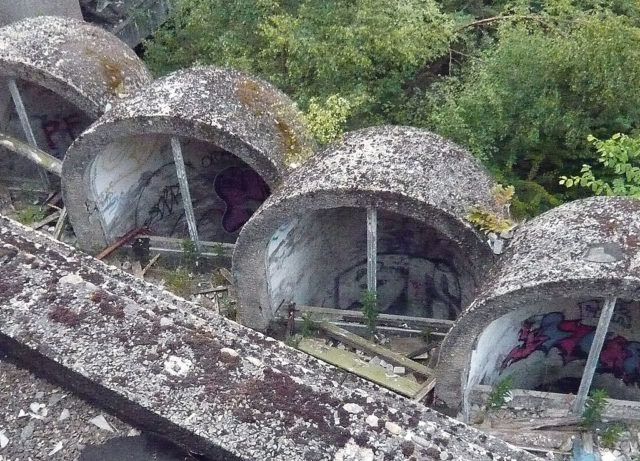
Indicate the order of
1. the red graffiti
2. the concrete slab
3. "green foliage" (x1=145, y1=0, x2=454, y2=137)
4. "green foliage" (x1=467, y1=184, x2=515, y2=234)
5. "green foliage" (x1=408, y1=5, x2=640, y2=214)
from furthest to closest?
the concrete slab
the red graffiti
"green foliage" (x1=145, y1=0, x2=454, y2=137)
"green foliage" (x1=408, y1=5, x2=640, y2=214)
"green foliage" (x1=467, y1=184, x2=515, y2=234)

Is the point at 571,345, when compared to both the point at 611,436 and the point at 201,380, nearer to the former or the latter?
the point at 611,436

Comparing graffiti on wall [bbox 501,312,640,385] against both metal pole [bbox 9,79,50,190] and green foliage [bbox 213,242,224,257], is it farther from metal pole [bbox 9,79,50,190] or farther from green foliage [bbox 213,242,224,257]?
metal pole [bbox 9,79,50,190]

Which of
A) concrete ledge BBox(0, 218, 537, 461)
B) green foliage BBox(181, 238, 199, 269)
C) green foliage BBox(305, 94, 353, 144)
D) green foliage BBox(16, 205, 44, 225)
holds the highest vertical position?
green foliage BBox(305, 94, 353, 144)

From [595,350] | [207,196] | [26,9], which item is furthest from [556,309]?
[26,9]

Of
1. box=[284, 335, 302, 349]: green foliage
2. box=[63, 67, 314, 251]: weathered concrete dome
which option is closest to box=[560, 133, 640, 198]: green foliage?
box=[63, 67, 314, 251]: weathered concrete dome

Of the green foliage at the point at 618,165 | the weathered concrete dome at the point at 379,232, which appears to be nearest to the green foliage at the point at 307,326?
the weathered concrete dome at the point at 379,232

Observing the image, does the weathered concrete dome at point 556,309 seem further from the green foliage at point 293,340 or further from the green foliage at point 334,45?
the green foliage at point 334,45

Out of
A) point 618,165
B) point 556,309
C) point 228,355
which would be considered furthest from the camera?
point 618,165

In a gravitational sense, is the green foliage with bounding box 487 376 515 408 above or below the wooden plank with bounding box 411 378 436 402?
above
